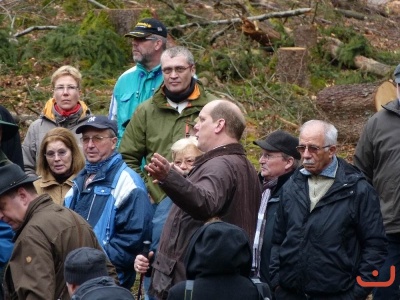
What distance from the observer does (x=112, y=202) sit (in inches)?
278

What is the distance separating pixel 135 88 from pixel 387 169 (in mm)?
2742

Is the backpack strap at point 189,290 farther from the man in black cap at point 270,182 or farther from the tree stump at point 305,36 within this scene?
the tree stump at point 305,36

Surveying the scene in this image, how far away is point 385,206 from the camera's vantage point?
24.5ft

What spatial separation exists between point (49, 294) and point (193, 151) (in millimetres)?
1983

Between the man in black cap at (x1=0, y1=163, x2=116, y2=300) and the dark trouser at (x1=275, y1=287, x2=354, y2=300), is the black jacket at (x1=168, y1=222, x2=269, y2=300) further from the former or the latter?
the dark trouser at (x1=275, y1=287, x2=354, y2=300)

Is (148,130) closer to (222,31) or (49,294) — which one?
(49,294)

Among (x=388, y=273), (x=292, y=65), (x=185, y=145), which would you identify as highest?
(x=185, y=145)

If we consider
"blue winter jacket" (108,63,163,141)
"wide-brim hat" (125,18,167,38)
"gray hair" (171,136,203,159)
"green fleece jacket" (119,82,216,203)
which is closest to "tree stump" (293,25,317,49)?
"wide-brim hat" (125,18,167,38)

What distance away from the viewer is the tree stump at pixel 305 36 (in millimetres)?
16406

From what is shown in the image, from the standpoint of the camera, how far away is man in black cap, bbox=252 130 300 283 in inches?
282

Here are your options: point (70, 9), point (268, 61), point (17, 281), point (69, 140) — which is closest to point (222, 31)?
point (268, 61)

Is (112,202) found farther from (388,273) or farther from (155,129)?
(388,273)

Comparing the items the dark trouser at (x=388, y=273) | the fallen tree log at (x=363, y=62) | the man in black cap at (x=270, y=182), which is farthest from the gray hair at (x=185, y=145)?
the fallen tree log at (x=363, y=62)

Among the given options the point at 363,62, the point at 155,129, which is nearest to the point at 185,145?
the point at 155,129
